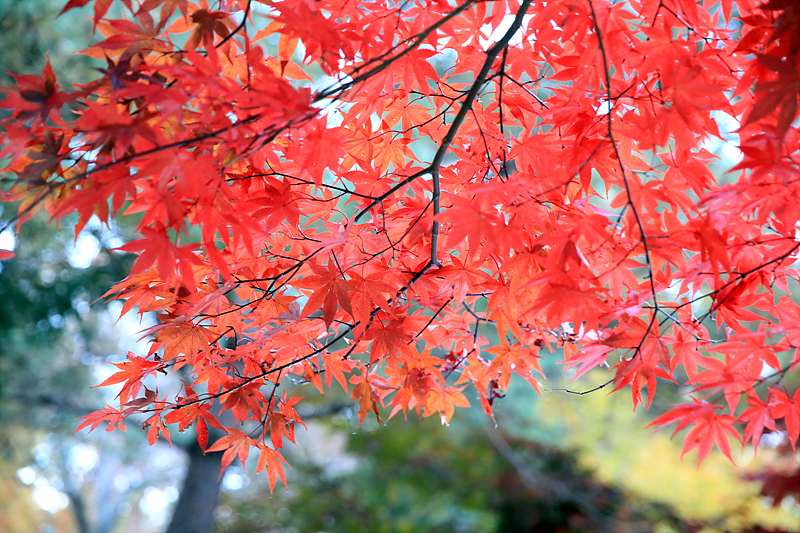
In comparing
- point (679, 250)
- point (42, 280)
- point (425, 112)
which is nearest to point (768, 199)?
point (679, 250)

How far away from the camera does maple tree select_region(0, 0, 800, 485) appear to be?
73 centimetres

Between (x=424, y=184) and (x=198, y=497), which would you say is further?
(x=198, y=497)

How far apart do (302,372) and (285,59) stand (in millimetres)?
761

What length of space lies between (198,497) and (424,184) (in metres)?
3.79

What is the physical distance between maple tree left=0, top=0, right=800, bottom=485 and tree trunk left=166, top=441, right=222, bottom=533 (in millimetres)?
3228

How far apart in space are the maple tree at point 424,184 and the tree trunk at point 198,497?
3228 millimetres

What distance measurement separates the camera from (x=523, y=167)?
1067 mm

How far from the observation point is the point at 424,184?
3.67ft

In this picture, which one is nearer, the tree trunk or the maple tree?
the maple tree

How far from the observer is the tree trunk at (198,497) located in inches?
149

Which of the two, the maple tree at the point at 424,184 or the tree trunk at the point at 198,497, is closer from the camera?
the maple tree at the point at 424,184

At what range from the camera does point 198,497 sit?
12.6ft

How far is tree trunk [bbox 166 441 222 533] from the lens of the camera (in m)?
3.78

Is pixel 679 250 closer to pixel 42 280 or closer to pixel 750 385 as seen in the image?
pixel 750 385
